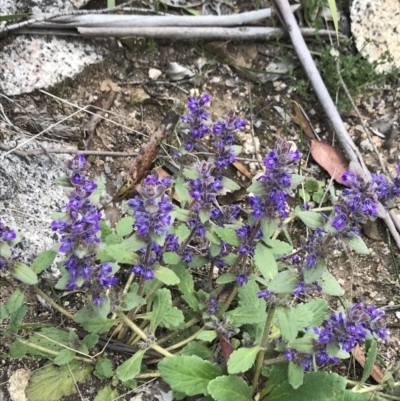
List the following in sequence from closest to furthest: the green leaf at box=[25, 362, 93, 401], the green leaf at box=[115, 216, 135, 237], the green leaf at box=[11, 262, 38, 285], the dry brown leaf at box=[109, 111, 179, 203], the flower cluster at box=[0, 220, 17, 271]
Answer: the flower cluster at box=[0, 220, 17, 271] → the green leaf at box=[11, 262, 38, 285] → the green leaf at box=[25, 362, 93, 401] → the green leaf at box=[115, 216, 135, 237] → the dry brown leaf at box=[109, 111, 179, 203]

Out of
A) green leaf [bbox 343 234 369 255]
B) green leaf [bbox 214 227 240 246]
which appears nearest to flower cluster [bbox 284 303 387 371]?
green leaf [bbox 343 234 369 255]

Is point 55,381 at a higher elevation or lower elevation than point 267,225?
lower

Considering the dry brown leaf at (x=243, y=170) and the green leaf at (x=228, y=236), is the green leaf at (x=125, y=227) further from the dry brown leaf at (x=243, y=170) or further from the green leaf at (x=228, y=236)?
the dry brown leaf at (x=243, y=170)

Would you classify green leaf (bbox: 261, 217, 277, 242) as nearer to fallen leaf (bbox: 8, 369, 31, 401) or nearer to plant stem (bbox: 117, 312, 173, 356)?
plant stem (bbox: 117, 312, 173, 356)

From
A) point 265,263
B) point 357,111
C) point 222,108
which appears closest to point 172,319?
point 265,263

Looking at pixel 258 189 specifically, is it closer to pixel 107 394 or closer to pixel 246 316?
pixel 246 316

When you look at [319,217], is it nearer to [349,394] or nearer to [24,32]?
[349,394]
